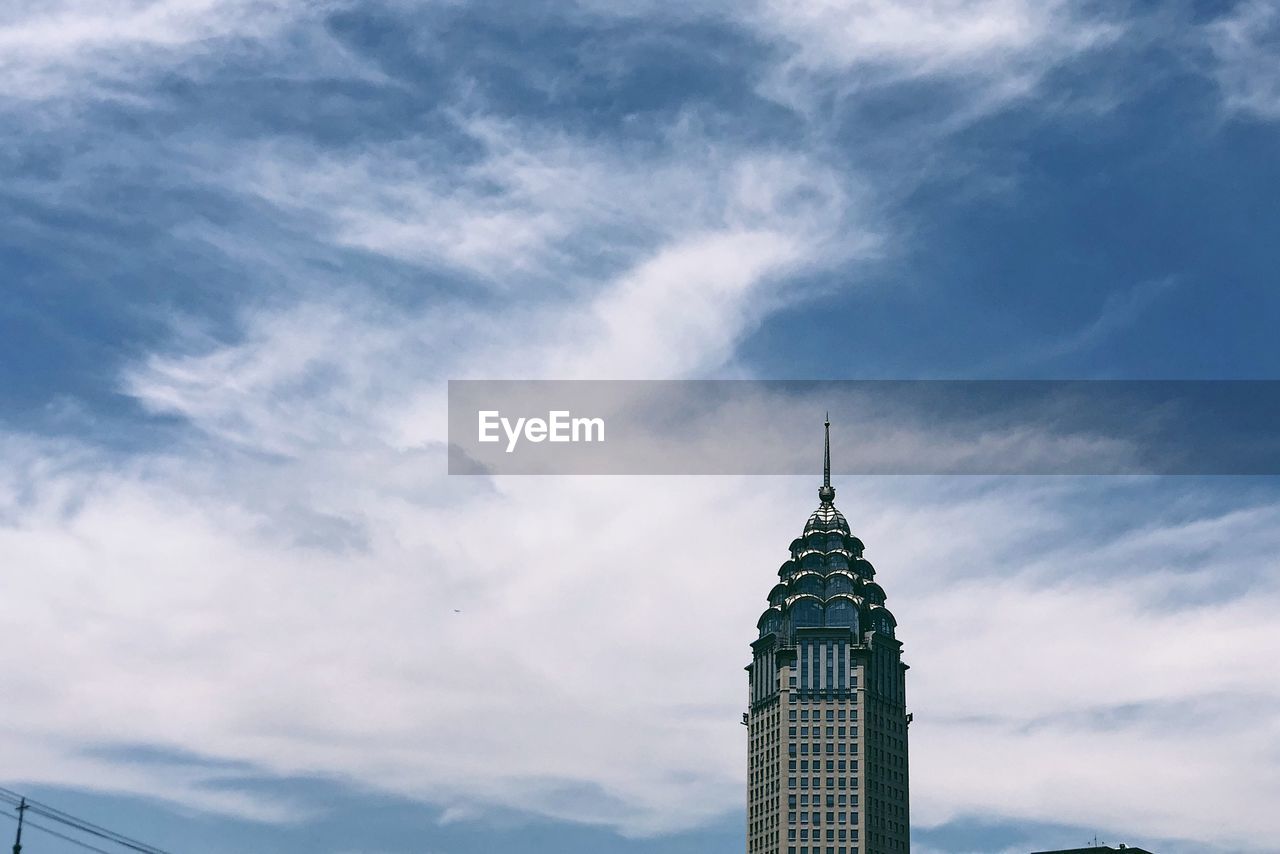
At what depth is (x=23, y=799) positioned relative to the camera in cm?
17025

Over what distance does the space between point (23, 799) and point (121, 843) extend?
20.8 meters

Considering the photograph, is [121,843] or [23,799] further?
[121,843]

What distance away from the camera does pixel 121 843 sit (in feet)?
619
